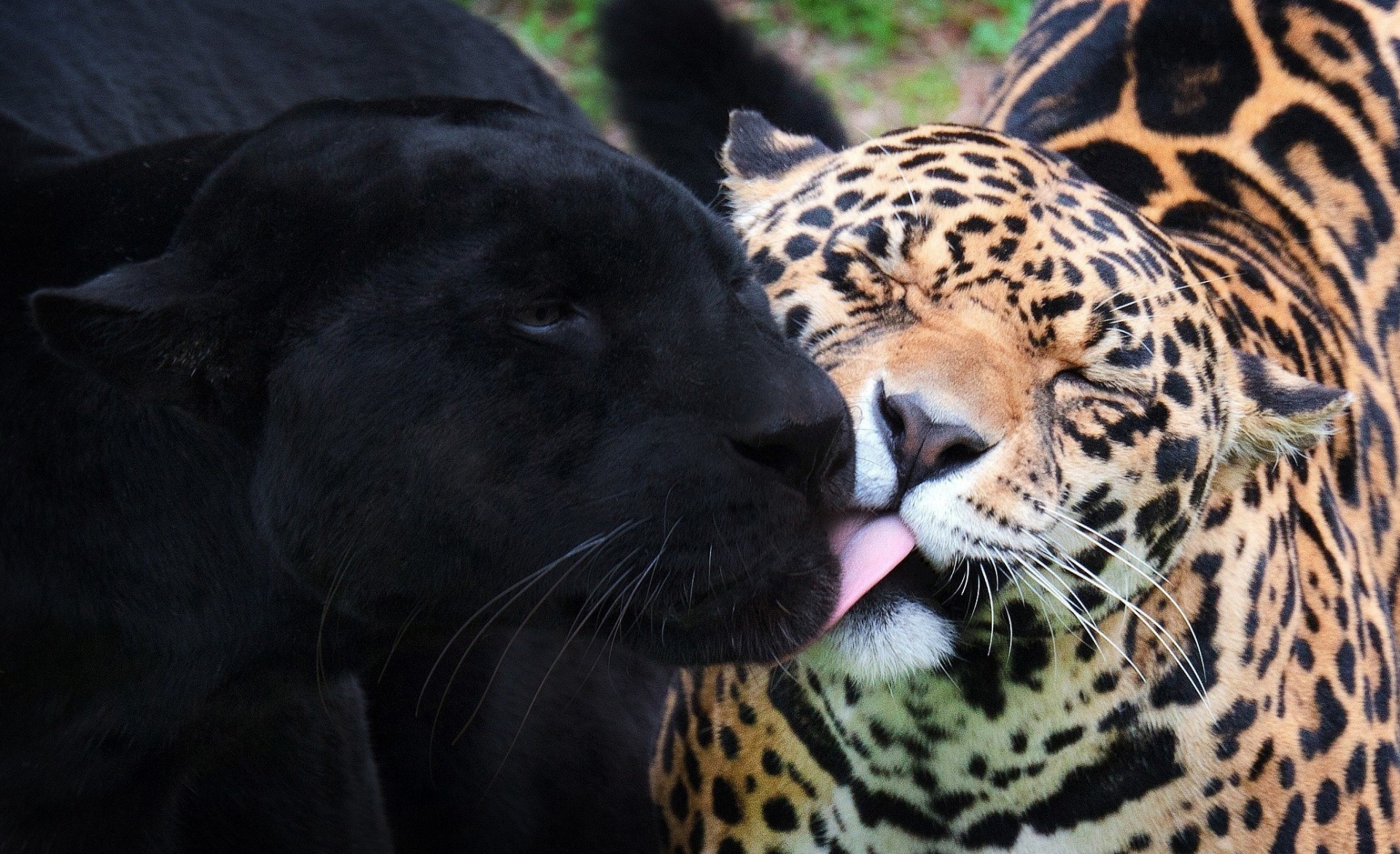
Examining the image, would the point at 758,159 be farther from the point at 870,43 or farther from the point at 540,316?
the point at 870,43

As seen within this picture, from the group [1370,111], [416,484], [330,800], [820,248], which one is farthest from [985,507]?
[1370,111]

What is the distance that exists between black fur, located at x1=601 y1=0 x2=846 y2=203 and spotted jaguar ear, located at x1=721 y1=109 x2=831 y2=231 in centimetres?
123

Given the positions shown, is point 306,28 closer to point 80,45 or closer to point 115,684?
point 80,45

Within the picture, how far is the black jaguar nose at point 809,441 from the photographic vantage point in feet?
7.34

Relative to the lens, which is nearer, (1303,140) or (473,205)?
(473,205)

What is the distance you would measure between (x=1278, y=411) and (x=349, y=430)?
154 cm

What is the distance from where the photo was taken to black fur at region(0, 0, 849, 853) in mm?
2254

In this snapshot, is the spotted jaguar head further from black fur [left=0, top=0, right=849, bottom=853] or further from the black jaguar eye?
the black jaguar eye

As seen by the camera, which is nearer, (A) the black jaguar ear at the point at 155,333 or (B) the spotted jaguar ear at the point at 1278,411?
(A) the black jaguar ear at the point at 155,333

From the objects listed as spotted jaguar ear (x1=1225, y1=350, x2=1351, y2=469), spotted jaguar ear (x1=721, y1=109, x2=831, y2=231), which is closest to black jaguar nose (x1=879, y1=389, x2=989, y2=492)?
spotted jaguar ear (x1=1225, y1=350, x2=1351, y2=469)

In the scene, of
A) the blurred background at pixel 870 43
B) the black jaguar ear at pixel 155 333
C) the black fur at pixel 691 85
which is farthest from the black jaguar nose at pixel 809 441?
the blurred background at pixel 870 43

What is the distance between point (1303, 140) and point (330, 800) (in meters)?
2.68

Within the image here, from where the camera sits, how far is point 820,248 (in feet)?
9.14

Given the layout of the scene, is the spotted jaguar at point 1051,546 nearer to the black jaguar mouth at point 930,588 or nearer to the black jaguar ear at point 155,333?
the black jaguar mouth at point 930,588
